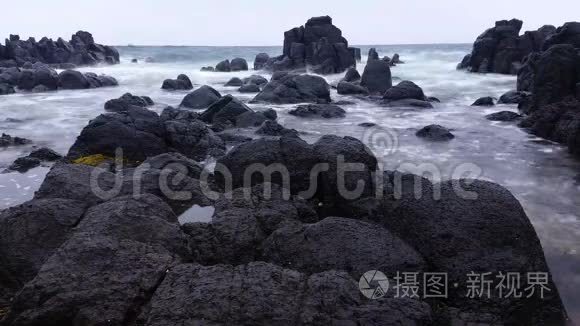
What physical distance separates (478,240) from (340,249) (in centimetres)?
132

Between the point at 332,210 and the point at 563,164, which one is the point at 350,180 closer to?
the point at 332,210

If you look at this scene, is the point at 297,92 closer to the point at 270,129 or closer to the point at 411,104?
the point at 411,104

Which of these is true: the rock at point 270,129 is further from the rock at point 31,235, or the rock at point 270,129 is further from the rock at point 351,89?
the rock at point 351,89

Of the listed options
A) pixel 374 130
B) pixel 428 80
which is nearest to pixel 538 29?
pixel 428 80

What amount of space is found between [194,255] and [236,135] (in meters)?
8.60

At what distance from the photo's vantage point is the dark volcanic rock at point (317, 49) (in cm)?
3956

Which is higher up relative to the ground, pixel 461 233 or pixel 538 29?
pixel 538 29

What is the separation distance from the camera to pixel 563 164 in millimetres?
10383

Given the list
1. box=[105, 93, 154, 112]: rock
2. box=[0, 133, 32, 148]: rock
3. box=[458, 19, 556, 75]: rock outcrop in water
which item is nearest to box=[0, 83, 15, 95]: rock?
box=[105, 93, 154, 112]: rock

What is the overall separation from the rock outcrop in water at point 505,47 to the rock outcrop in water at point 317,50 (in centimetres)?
1034

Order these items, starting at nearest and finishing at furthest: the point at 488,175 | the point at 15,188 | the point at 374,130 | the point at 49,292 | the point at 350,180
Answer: the point at 49,292 < the point at 350,180 < the point at 15,188 < the point at 488,175 < the point at 374,130

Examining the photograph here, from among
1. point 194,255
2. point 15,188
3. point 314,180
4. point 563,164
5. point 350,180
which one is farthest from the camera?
point 563,164

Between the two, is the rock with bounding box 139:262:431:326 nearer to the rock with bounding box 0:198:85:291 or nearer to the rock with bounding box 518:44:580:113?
the rock with bounding box 0:198:85:291

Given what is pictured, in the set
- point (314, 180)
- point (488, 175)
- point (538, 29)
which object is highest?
point (538, 29)
